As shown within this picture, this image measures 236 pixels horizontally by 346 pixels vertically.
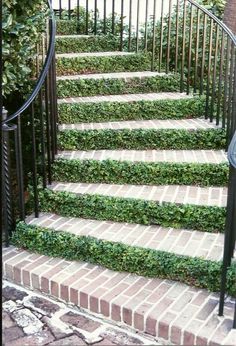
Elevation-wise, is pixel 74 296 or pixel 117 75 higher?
pixel 117 75

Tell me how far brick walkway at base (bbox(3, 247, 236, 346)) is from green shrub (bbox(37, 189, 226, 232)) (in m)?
0.50

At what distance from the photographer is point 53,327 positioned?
3.15 m

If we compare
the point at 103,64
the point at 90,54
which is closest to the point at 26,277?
the point at 103,64

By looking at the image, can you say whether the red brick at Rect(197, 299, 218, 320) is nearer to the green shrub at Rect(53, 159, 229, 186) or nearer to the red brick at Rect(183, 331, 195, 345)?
the red brick at Rect(183, 331, 195, 345)

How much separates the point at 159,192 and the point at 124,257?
0.80 m

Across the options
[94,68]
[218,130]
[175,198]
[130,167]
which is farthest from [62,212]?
[94,68]

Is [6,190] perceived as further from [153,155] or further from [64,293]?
[153,155]

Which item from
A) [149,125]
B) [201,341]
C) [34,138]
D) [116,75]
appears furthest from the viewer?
[116,75]

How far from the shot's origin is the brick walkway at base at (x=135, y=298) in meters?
2.91

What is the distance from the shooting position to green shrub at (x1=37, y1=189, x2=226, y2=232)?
3750 mm

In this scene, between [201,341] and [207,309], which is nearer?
[201,341]

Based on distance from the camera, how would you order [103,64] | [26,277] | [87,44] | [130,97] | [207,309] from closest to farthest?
[207,309] → [26,277] → [130,97] → [103,64] → [87,44]

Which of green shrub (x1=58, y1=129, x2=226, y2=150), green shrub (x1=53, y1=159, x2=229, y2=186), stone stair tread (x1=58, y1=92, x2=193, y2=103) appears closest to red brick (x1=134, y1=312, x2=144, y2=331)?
green shrub (x1=53, y1=159, x2=229, y2=186)

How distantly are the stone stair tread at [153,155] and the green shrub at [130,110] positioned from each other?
0.47m
